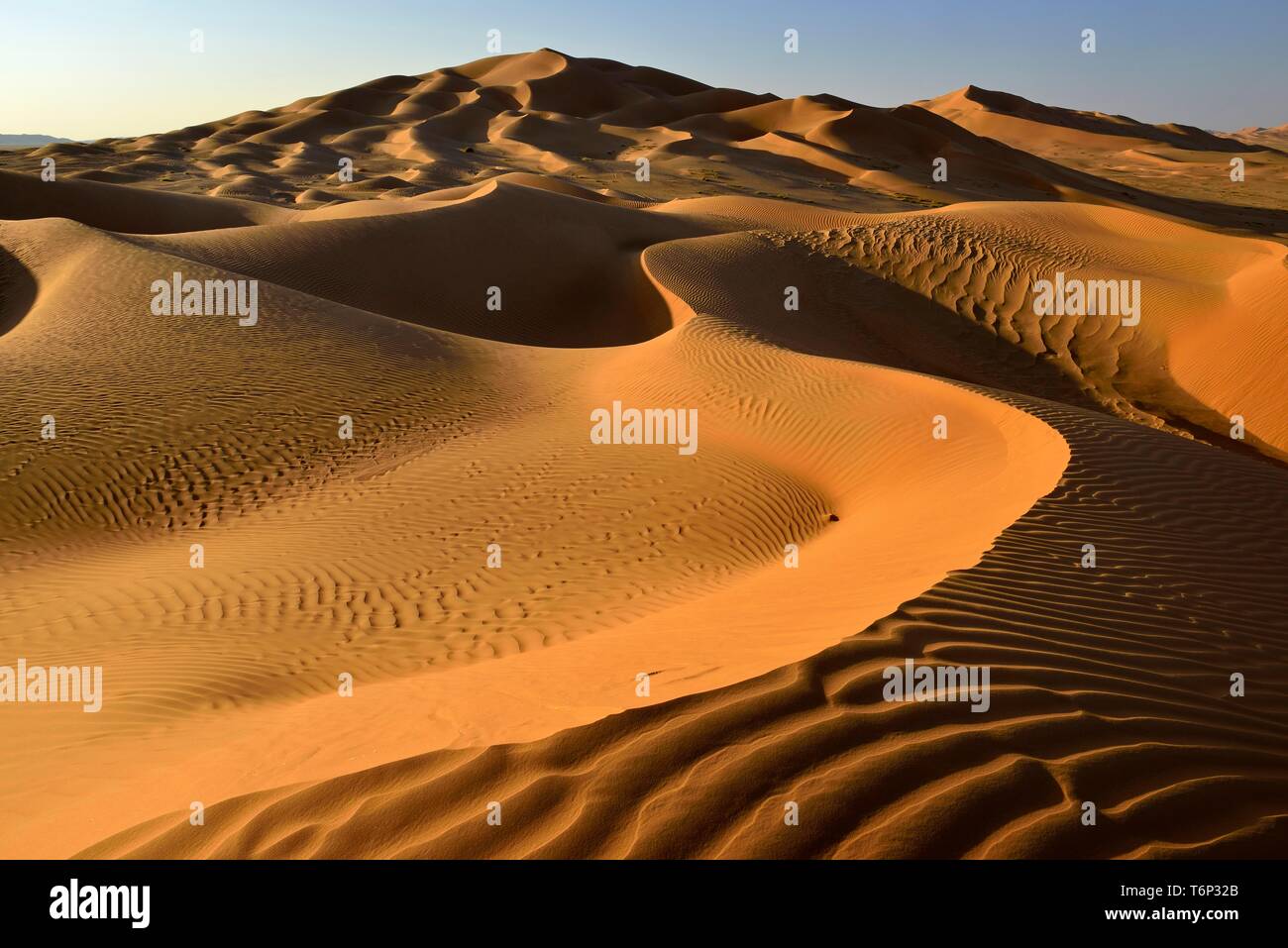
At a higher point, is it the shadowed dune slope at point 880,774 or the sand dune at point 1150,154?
the sand dune at point 1150,154

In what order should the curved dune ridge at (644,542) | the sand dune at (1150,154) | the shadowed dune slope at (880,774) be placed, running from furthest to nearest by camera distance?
the sand dune at (1150,154)
the curved dune ridge at (644,542)
the shadowed dune slope at (880,774)

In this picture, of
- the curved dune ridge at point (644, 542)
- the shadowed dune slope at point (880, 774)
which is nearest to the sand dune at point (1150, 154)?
the curved dune ridge at point (644, 542)

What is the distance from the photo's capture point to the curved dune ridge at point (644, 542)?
2.99 metres

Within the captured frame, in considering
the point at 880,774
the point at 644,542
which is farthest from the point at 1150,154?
the point at 880,774

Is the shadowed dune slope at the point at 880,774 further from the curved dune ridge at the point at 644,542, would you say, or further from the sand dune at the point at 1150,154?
the sand dune at the point at 1150,154

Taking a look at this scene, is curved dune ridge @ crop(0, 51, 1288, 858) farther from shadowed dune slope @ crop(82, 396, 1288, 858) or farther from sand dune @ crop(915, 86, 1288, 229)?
sand dune @ crop(915, 86, 1288, 229)

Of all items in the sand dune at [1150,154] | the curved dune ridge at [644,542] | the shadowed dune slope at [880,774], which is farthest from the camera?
the sand dune at [1150,154]

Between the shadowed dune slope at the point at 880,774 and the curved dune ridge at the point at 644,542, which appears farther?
the curved dune ridge at the point at 644,542

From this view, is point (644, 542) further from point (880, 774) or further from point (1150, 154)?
point (1150, 154)

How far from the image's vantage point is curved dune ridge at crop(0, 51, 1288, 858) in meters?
2.99

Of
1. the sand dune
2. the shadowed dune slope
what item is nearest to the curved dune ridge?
the shadowed dune slope

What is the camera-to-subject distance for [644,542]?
8367 millimetres
